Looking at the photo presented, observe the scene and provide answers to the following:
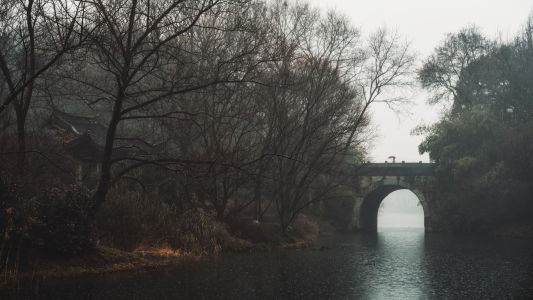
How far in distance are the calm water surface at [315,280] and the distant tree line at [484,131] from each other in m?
18.6

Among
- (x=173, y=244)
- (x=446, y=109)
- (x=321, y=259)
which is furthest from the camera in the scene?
(x=446, y=109)

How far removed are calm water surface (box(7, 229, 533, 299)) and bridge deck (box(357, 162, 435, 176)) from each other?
24.8 m

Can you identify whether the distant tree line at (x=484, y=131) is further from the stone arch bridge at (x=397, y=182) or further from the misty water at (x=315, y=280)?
the misty water at (x=315, y=280)

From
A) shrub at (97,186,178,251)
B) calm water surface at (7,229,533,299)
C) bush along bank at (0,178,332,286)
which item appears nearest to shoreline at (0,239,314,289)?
bush along bank at (0,178,332,286)

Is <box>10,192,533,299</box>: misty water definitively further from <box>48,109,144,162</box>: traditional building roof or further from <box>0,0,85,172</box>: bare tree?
<box>48,109,144,162</box>: traditional building roof

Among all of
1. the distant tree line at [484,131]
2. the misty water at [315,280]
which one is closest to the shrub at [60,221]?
the misty water at [315,280]

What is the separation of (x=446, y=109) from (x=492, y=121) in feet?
22.7

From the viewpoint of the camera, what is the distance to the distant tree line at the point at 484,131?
38.0 meters

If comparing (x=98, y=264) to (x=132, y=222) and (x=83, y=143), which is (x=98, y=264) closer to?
(x=132, y=222)

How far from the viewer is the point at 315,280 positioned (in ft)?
46.9

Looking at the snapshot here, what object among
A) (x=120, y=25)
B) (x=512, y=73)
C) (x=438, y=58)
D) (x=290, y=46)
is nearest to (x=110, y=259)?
(x=120, y=25)

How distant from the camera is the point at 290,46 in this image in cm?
2222

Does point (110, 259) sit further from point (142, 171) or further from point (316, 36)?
point (316, 36)

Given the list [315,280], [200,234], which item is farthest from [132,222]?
[315,280]
